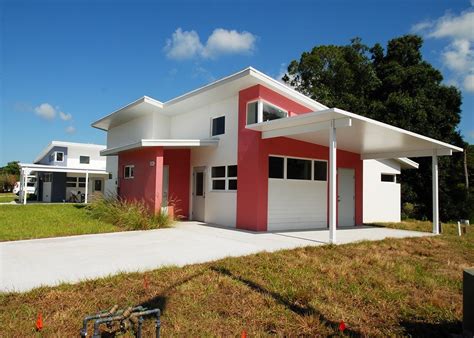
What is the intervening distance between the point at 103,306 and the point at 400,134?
8785 millimetres

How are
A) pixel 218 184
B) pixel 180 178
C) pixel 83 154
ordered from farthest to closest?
pixel 83 154, pixel 180 178, pixel 218 184

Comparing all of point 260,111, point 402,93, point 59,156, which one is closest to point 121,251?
point 260,111

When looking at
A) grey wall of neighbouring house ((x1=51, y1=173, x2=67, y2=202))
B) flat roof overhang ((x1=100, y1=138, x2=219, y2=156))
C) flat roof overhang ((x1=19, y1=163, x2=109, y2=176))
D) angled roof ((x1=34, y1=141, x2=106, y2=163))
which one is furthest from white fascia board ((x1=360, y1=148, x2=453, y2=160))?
grey wall of neighbouring house ((x1=51, y1=173, x2=67, y2=202))

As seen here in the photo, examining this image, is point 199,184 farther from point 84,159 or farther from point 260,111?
point 84,159

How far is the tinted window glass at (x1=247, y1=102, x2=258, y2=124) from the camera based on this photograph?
36.1ft

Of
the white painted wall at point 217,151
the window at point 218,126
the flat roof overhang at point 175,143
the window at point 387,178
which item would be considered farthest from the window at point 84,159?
the window at point 387,178

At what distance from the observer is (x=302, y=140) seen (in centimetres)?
1167

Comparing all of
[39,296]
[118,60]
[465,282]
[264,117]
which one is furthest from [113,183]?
[465,282]

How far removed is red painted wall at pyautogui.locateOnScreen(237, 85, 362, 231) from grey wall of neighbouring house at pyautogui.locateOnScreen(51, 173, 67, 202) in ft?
69.5

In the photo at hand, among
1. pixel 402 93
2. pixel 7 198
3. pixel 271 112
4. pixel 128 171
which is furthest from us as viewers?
pixel 7 198

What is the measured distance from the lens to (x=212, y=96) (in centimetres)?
1227

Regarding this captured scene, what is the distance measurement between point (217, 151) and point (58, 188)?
20.0 metres

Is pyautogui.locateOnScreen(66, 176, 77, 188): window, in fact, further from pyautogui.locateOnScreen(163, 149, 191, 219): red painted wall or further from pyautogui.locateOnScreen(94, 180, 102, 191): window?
pyautogui.locateOnScreen(163, 149, 191, 219): red painted wall

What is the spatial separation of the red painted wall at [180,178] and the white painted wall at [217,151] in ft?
0.94
